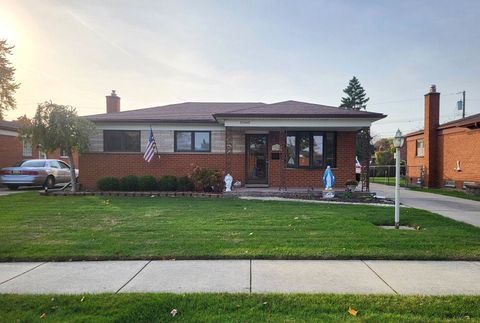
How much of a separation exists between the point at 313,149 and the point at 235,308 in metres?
12.5

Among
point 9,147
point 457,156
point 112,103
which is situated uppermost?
point 112,103

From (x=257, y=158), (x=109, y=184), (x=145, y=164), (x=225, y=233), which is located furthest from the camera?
(x=257, y=158)

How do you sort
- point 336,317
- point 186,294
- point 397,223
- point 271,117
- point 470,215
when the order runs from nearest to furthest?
point 336,317 < point 186,294 < point 397,223 < point 470,215 < point 271,117

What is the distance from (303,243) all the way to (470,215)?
20.9ft

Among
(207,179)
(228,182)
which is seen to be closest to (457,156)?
(228,182)

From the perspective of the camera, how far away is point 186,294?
4.04 metres

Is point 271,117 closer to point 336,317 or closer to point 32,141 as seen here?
point 32,141

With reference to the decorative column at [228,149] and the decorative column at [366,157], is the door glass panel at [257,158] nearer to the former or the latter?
the decorative column at [228,149]

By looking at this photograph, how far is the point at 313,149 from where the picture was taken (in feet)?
51.0

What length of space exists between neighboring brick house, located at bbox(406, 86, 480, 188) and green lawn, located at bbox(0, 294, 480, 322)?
15637 mm

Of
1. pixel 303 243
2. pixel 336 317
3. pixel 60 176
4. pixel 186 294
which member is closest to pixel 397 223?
pixel 303 243

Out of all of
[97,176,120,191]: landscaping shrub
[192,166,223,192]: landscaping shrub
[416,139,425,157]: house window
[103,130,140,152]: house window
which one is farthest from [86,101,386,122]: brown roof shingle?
[416,139,425,157]: house window

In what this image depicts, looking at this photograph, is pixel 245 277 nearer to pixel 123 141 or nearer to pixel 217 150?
pixel 217 150

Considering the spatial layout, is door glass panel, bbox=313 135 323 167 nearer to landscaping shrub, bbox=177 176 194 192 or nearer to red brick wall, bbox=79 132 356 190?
red brick wall, bbox=79 132 356 190
